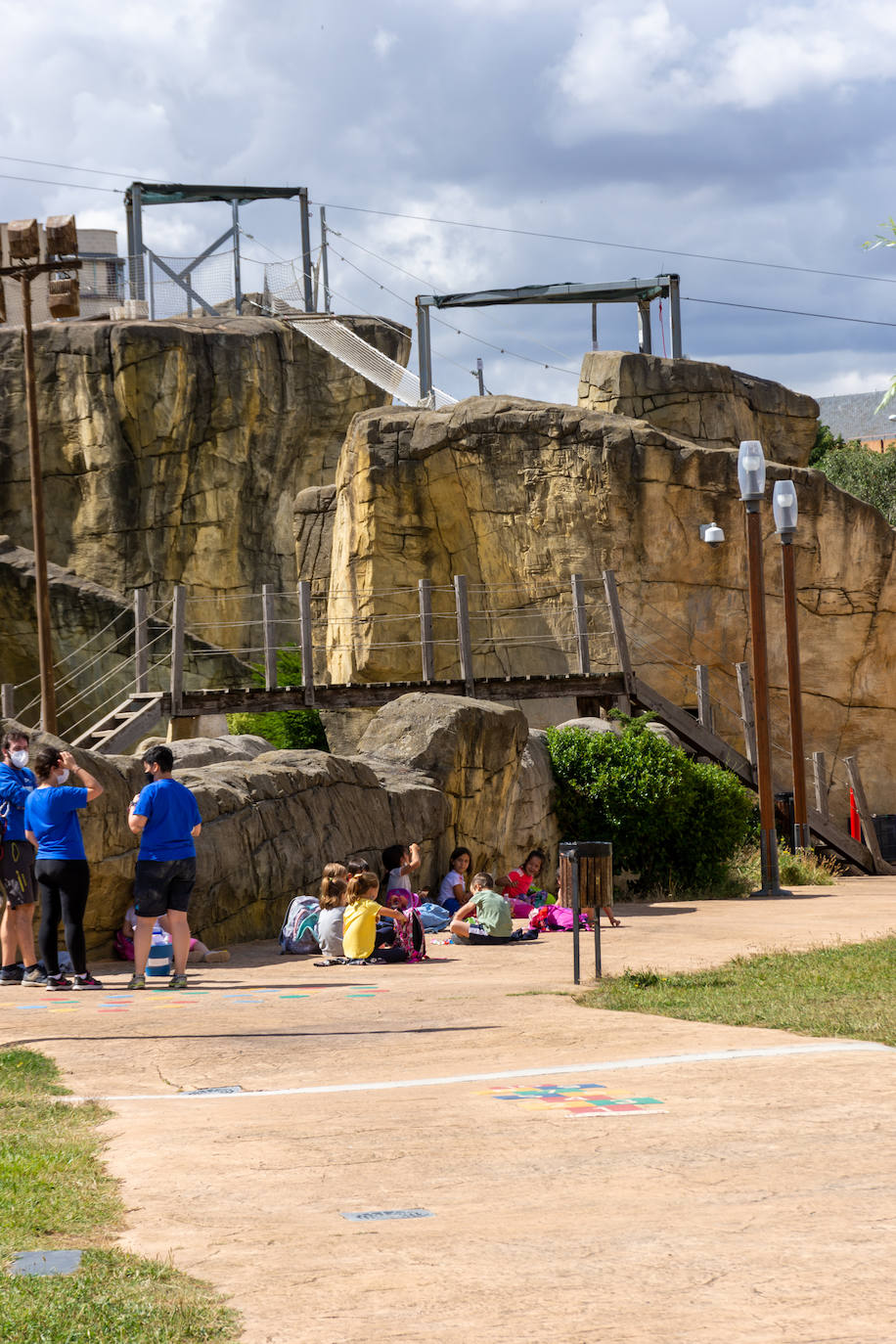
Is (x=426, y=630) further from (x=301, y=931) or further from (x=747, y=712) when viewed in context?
(x=301, y=931)

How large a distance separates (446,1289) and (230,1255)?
562 mm

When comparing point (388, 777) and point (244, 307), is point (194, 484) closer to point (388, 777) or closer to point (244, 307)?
point (244, 307)

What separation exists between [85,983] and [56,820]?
1.01m

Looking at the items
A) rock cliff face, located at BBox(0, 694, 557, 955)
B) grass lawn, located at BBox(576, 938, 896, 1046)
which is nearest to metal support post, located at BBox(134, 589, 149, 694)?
rock cliff face, located at BBox(0, 694, 557, 955)

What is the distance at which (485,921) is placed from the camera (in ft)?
38.8

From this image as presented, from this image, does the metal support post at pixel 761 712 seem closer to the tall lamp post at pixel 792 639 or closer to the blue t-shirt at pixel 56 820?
the tall lamp post at pixel 792 639

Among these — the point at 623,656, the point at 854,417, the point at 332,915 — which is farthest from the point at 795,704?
the point at 854,417

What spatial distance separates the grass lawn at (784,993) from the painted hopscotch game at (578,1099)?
5.20 ft

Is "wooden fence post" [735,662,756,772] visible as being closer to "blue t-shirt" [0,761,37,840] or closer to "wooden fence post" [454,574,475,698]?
"wooden fence post" [454,574,475,698]

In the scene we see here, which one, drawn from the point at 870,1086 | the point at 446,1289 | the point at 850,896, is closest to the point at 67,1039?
the point at 870,1086

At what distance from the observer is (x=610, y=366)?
95.6 feet

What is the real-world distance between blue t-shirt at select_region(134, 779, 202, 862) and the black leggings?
0.44m

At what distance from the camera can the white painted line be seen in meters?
5.53

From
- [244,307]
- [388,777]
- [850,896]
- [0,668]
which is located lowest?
[850,896]
